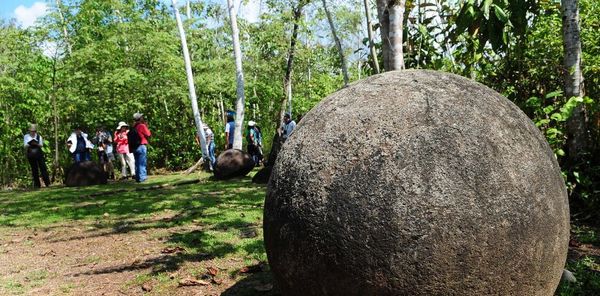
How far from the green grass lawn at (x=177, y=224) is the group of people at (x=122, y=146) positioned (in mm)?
1616

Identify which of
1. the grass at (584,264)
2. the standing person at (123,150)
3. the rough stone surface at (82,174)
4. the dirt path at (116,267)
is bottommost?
the grass at (584,264)

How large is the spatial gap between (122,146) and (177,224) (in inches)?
389

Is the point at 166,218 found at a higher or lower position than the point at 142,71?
lower

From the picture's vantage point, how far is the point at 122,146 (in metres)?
16.8

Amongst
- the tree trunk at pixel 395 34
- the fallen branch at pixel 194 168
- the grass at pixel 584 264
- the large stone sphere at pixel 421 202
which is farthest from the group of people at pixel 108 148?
the large stone sphere at pixel 421 202

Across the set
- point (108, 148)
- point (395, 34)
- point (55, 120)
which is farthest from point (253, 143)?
point (395, 34)

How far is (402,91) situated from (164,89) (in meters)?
18.0

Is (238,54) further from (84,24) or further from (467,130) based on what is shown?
(467,130)

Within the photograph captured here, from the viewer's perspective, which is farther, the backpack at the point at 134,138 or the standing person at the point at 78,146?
the standing person at the point at 78,146

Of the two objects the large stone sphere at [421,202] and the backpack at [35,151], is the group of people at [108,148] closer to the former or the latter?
the backpack at [35,151]

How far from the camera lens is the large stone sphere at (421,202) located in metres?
3.01

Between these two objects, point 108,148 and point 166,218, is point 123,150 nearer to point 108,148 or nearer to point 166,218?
point 108,148

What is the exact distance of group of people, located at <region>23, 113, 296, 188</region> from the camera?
14.3 metres

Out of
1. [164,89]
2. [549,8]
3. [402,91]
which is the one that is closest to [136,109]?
[164,89]
